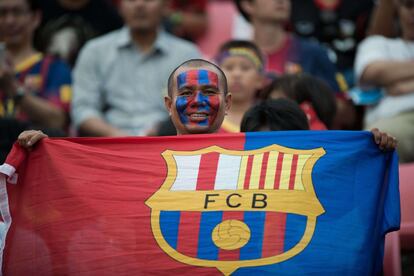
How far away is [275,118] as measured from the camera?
5977 millimetres

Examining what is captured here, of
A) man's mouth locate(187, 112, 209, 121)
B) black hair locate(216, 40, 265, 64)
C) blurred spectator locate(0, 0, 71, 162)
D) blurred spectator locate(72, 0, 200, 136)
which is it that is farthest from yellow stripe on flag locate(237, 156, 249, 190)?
blurred spectator locate(0, 0, 71, 162)

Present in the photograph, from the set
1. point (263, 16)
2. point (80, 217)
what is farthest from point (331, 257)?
point (263, 16)

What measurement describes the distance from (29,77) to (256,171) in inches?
129

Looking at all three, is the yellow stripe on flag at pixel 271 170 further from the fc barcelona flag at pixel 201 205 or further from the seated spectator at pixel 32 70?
the seated spectator at pixel 32 70

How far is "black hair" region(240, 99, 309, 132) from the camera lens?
5.98m

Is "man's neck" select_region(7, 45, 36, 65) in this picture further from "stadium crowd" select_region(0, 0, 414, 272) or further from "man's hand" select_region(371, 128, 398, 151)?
"man's hand" select_region(371, 128, 398, 151)

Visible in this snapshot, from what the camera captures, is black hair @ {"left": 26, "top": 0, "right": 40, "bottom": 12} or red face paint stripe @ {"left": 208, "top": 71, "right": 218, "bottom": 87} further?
black hair @ {"left": 26, "top": 0, "right": 40, "bottom": 12}

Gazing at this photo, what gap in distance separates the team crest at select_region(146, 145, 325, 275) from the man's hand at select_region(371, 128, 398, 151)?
0.25 meters

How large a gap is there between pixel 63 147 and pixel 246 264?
1.05 metres

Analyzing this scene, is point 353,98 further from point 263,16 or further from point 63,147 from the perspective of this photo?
point 63,147

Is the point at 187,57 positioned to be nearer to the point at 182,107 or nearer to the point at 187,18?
the point at 187,18

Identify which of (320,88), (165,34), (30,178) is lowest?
(30,178)

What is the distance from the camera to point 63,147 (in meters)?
5.38

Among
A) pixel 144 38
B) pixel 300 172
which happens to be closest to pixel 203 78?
pixel 300 172
